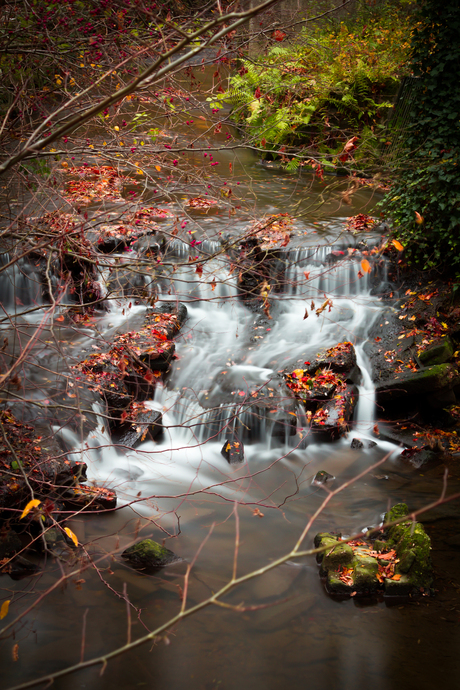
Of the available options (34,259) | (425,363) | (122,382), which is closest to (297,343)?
(425,363)

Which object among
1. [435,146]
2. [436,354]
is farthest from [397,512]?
[435,146]

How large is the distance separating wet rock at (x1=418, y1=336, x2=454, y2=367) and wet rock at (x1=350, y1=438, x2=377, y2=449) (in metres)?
1.46

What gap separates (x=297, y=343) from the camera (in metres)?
8.70

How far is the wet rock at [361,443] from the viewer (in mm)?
7137

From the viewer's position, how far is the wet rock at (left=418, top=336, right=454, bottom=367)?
750 centimetres

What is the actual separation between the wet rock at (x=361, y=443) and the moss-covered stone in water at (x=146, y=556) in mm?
3205

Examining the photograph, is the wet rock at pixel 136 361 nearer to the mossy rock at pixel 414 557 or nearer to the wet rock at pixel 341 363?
the wet rock at pixel 341 363

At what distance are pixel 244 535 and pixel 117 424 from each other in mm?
2384

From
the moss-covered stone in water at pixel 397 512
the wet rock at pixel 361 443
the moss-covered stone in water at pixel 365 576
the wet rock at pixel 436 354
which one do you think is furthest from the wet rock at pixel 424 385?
the moss-covered stone in water at pixel 365 576

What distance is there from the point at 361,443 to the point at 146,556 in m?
3.55

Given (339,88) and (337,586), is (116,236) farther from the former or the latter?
(339,88)

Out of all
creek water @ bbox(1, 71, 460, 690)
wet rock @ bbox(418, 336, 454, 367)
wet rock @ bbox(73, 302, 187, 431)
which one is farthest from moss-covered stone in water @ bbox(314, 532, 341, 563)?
wet rock @ bbox(418, 336, 454, 367)

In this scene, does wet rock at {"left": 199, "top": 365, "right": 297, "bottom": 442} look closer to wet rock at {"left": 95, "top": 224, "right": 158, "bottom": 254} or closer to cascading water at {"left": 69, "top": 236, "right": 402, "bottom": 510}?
cascading water at {"left": 69, "top": 236, "right": 402, "bottom": 510}

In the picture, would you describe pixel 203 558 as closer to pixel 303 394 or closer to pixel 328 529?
pixel 328 529
